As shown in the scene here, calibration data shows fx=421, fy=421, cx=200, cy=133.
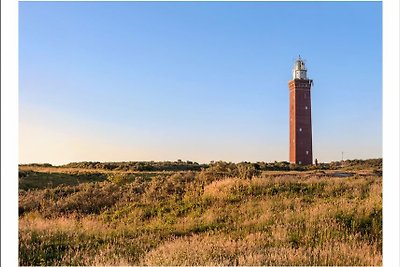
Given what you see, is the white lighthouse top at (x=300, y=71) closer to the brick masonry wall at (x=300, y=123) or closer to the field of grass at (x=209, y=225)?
the brick masonry wall at (x=300, y=123)

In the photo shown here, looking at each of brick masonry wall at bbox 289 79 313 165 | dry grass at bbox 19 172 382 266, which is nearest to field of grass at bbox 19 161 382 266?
dry grass at bbox 19 172 382 266

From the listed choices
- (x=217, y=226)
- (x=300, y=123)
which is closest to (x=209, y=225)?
(x=217, y=226)

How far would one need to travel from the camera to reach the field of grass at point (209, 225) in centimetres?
644

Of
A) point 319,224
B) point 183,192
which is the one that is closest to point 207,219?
point 319,224

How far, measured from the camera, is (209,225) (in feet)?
31.1

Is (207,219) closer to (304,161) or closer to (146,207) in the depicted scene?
(146,207)

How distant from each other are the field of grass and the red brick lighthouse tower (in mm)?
31358

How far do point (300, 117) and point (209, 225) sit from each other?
39478 mm

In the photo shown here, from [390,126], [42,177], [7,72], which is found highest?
[7,72]

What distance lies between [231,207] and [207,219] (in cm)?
167

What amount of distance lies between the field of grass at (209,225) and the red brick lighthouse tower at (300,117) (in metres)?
31.4

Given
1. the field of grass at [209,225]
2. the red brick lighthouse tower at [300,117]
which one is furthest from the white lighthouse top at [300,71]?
the field of grass at [209,225]

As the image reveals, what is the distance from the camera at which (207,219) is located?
32.8ft

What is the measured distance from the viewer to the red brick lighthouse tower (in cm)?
4656
